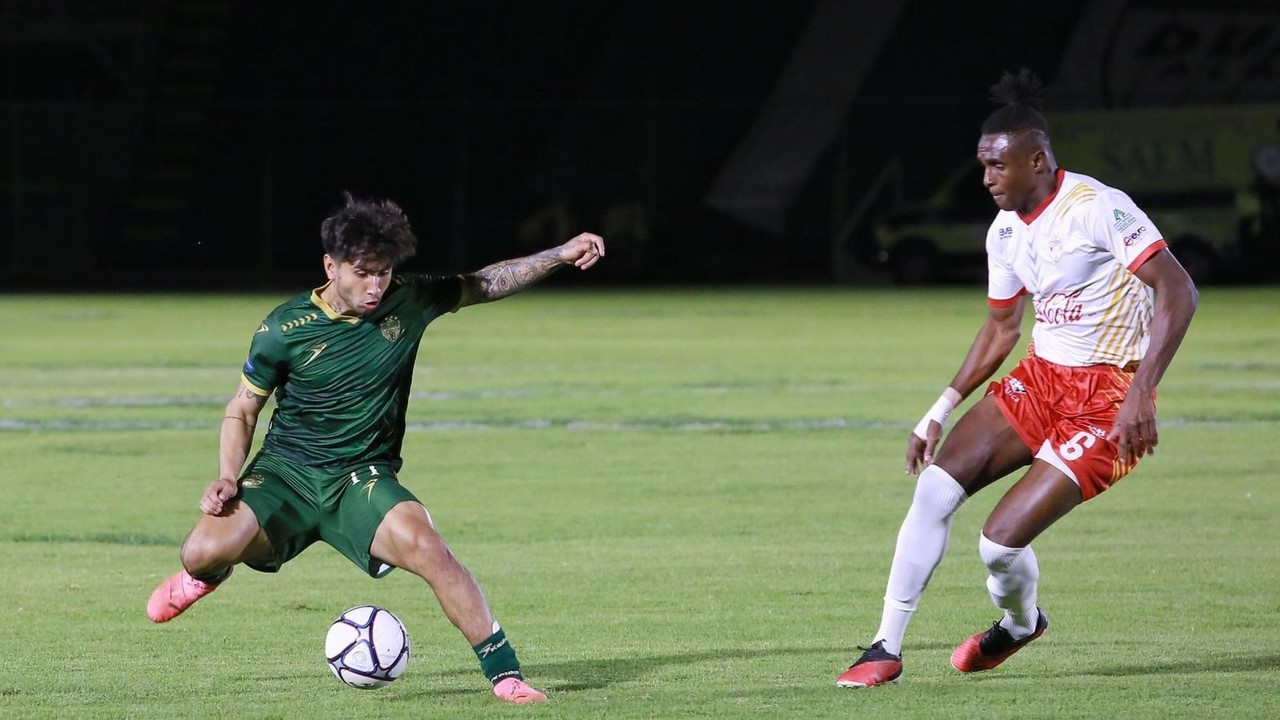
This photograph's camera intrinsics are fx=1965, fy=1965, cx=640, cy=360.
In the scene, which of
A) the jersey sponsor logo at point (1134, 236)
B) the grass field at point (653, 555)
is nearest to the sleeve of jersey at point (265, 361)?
the grass field at point (653, 555)

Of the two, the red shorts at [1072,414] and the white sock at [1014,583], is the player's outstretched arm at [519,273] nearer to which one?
the red shorts at [1072,414]

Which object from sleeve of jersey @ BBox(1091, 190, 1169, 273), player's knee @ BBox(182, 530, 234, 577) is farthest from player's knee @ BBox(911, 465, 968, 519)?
player's knee @ BBox(182, 530, 234, 577)

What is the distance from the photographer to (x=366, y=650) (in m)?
6.20

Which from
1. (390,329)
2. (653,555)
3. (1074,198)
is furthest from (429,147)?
(1074,198)

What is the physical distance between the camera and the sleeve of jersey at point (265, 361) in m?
6.36

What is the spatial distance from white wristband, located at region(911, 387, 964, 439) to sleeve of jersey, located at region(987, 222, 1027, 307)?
351mm

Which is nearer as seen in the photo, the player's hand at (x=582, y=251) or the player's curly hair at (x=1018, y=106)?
the player's curly hair at (x=1018, y=106)

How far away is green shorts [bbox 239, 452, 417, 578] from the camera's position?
625 cm

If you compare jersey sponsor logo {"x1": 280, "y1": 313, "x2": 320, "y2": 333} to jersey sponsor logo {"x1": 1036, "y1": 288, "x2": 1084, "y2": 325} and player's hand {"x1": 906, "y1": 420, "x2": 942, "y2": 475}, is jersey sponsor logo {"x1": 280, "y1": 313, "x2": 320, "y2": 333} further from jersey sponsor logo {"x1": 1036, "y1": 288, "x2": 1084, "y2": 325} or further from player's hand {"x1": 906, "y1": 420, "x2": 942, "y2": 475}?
jersey sponsor logo {"x1": 1036, "y1": 288, "x2": 1084, "y2": 325}

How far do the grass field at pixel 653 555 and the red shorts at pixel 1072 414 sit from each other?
0.72 metres

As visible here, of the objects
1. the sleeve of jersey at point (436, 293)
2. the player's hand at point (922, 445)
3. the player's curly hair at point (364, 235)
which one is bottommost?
the player's hand at point (922, 445)

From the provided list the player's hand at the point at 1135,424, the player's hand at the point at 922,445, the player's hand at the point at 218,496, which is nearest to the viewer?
the player's hand at the point at 1135,424

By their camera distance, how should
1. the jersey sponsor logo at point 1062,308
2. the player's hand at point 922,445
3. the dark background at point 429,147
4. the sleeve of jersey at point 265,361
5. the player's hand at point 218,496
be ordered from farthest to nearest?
the dark background at point 429,147 → the player's hand at point 922,445 → the jersey sponsor logo at point 1062,308 → the sleeve of jersey at point 265,361 → the player's hand at point 218,496

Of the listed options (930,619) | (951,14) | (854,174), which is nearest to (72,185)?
(854,174)
